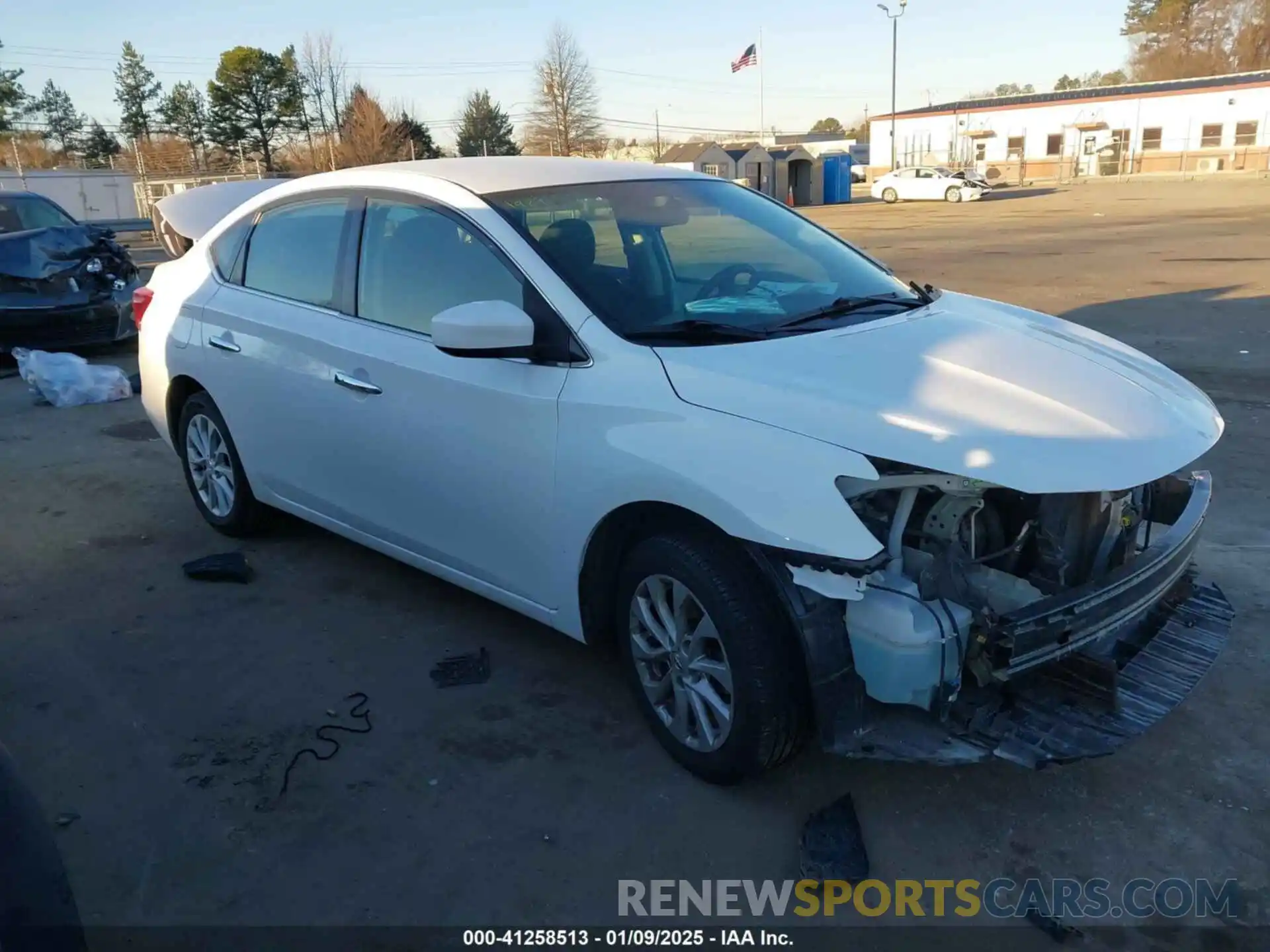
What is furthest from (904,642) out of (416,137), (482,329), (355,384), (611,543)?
(416,137)

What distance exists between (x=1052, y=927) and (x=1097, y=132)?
67.4 m

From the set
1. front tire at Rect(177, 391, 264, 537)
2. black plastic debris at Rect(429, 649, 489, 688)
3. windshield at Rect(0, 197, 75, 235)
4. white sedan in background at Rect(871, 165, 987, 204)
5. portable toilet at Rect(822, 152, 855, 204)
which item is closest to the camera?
black plastic debris at Rect(429, 649, 489, 688)

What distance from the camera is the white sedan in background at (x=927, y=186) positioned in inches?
1706

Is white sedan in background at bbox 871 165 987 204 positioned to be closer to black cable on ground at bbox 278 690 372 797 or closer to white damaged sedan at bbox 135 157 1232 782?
white damaged sedan at bbox 135 157 1232 782

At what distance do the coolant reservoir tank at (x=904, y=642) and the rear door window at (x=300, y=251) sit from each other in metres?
2.53

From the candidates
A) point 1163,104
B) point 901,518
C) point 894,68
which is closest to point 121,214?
point 894,68

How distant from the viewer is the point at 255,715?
354cm

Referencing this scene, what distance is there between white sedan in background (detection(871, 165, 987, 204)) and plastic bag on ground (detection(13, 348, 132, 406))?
40911 mm

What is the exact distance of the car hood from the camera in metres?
2.57

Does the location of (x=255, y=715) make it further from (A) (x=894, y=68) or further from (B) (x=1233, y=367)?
(A) (x=894, y=68)

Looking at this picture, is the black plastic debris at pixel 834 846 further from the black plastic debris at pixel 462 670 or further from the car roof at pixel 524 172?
the car roof at pixel 524 172

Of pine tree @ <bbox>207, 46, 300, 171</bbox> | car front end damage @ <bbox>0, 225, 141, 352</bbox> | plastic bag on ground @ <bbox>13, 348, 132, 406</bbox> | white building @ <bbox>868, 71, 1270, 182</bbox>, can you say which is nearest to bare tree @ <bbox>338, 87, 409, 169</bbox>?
pine tree @ <bbox>207, 46, 300, 171</bbox>

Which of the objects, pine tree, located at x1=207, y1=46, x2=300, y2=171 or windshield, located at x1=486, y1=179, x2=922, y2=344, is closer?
windshield, located at x1=486, y1=179, x2=922, y2=344

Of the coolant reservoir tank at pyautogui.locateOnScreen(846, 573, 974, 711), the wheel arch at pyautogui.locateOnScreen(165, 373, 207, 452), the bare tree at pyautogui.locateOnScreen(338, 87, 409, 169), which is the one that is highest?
the bare tree at pyautogui.locateOnScreen(338, 87, 409, 169)
